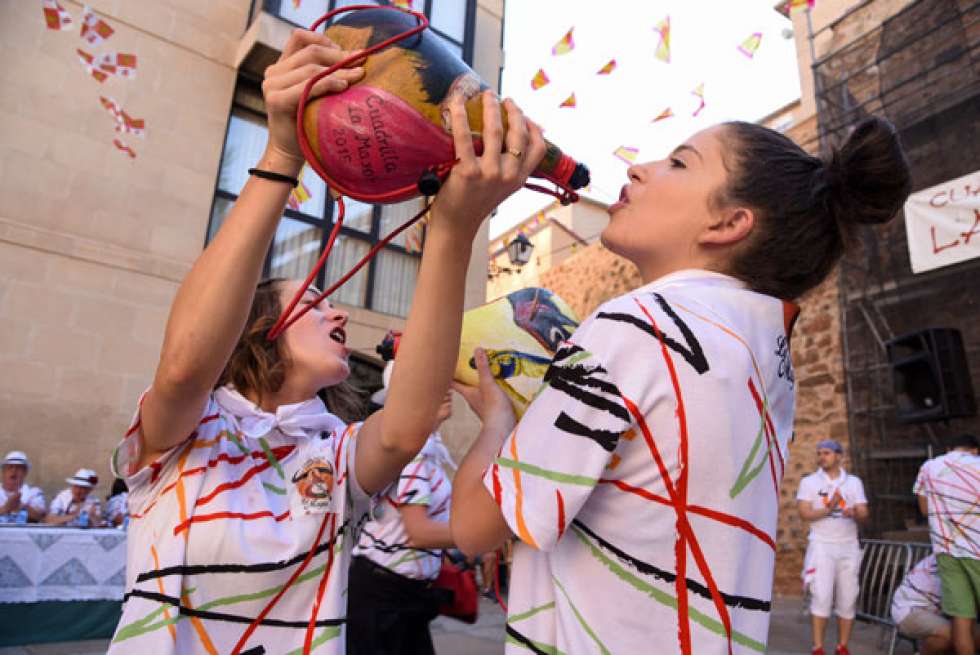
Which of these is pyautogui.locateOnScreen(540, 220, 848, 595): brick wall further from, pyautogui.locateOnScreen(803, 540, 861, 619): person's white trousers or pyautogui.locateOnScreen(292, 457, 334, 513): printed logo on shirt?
pyautogui.locateOnScreen(292, 457, 334, 513): printed logo on shirt

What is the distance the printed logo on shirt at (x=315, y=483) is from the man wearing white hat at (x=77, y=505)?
5723mm

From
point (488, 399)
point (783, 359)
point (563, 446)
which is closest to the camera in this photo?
point (563, 446)

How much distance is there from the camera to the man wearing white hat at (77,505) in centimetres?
579

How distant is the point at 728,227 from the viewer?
108cm

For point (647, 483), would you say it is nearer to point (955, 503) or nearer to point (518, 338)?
point (518, 338)

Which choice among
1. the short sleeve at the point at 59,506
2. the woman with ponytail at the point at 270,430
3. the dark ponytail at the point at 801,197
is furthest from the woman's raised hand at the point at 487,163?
the short sleeve at the point at 59,506

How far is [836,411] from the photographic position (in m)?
8.76

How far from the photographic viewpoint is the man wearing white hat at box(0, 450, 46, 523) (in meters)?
5.58

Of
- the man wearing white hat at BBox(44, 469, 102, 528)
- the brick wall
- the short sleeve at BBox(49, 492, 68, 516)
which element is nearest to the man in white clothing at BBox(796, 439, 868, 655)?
the brick wall

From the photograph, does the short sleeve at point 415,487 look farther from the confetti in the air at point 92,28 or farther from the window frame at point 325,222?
the confetti in the air at point 92,28

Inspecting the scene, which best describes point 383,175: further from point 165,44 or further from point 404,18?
point 165,44

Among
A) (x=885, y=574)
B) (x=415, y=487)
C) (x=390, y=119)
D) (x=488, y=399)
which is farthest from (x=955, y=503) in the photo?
(x=390, y=119)

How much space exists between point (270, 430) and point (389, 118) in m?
0.84

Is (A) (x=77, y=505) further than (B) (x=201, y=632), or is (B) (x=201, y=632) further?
(A) (x=77, y=505)
